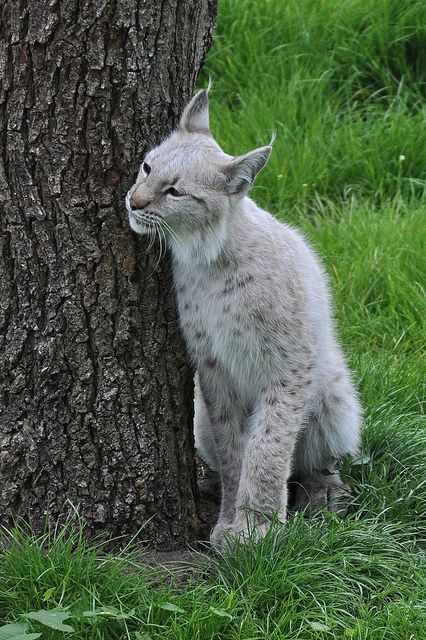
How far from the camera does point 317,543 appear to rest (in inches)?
136

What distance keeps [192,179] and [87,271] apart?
0.47m

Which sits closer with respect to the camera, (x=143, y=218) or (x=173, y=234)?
(x=143, y=218)

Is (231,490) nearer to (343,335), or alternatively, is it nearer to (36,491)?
(36,491)

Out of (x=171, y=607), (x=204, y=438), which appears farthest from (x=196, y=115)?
(x=171, y=607)

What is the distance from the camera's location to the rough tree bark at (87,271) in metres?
3.17

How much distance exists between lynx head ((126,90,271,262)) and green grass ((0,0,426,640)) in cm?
104

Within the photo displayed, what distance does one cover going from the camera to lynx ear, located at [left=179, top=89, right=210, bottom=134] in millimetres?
3451

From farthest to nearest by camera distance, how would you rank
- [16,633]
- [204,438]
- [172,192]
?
1. [204,438]
2. [172,192]
3. [16,633]

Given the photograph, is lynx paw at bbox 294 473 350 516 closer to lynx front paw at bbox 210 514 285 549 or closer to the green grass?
the green grass

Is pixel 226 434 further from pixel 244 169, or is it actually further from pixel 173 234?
pixel 244 169

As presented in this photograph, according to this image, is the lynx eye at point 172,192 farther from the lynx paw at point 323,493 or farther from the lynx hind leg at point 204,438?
the lynx paw at point 323,493

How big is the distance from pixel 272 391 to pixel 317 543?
1.80 ft

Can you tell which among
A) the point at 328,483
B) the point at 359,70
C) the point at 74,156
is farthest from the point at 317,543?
the point at 359,70

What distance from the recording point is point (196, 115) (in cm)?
351
